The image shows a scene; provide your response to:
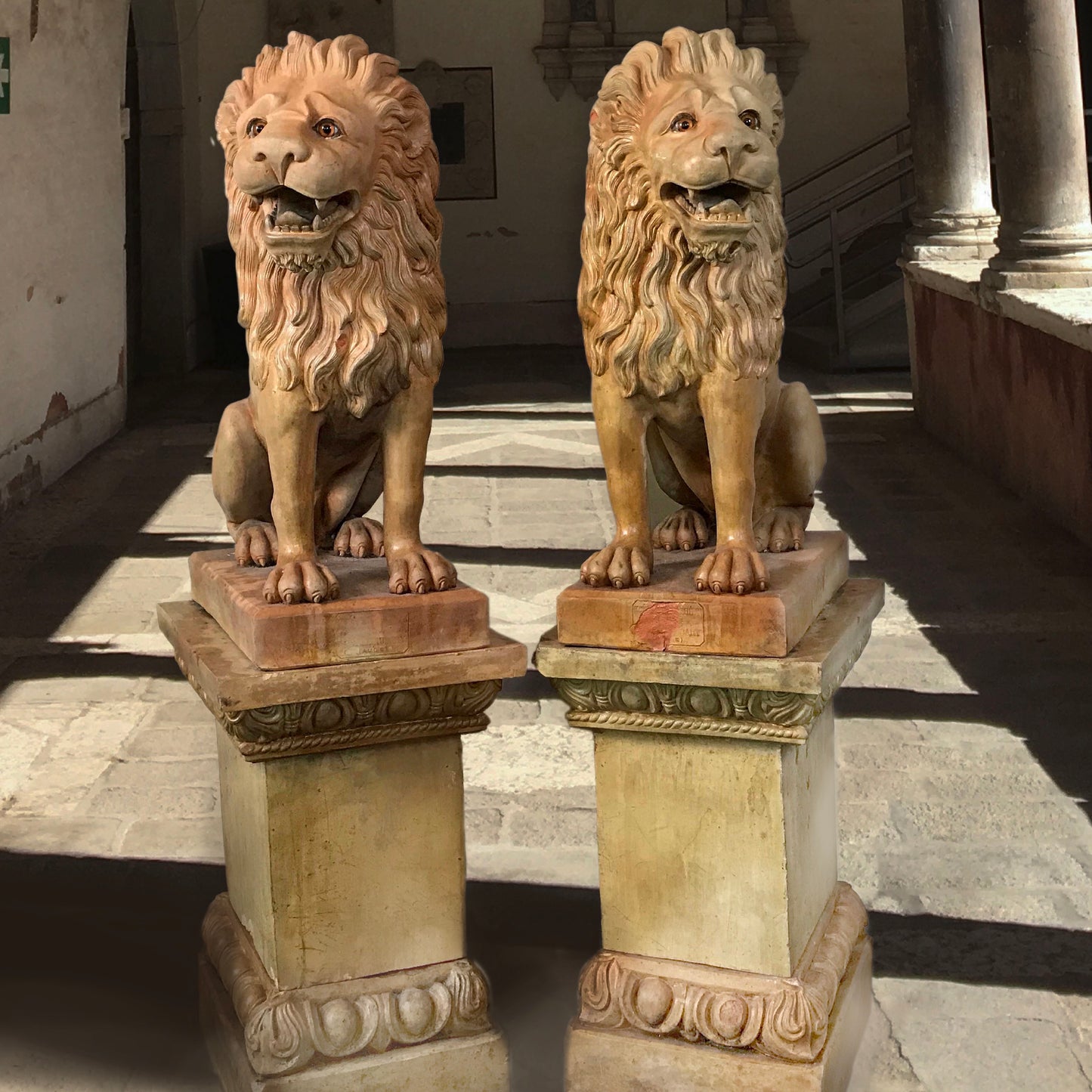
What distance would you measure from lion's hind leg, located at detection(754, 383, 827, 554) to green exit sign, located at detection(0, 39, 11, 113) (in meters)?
6.91

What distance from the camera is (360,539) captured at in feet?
9.28

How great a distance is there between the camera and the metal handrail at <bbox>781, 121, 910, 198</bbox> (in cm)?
1536

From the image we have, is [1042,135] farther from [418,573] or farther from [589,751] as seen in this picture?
[418,573]

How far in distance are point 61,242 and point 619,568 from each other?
26.0 ft

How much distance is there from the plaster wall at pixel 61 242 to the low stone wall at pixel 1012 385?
5319 millimetres

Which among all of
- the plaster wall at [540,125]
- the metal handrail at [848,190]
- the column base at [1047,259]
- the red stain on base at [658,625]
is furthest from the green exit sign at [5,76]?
the plaster wall at [540,125]

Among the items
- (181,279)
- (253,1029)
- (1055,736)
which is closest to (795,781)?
(253,1029)

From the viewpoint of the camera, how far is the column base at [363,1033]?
258 cm

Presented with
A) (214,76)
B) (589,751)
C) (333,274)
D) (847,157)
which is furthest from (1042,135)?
(214,76)

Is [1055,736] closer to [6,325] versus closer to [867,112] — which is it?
[6,325]

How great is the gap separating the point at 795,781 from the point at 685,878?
0.80 feet

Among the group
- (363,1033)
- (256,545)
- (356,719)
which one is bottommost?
(363,1033)

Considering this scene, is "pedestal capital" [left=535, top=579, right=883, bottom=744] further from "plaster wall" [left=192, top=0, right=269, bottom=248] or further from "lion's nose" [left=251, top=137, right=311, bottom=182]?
"plaster wall" [left=192, top=0, right=269, bottom=248]

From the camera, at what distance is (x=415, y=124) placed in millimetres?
2588
